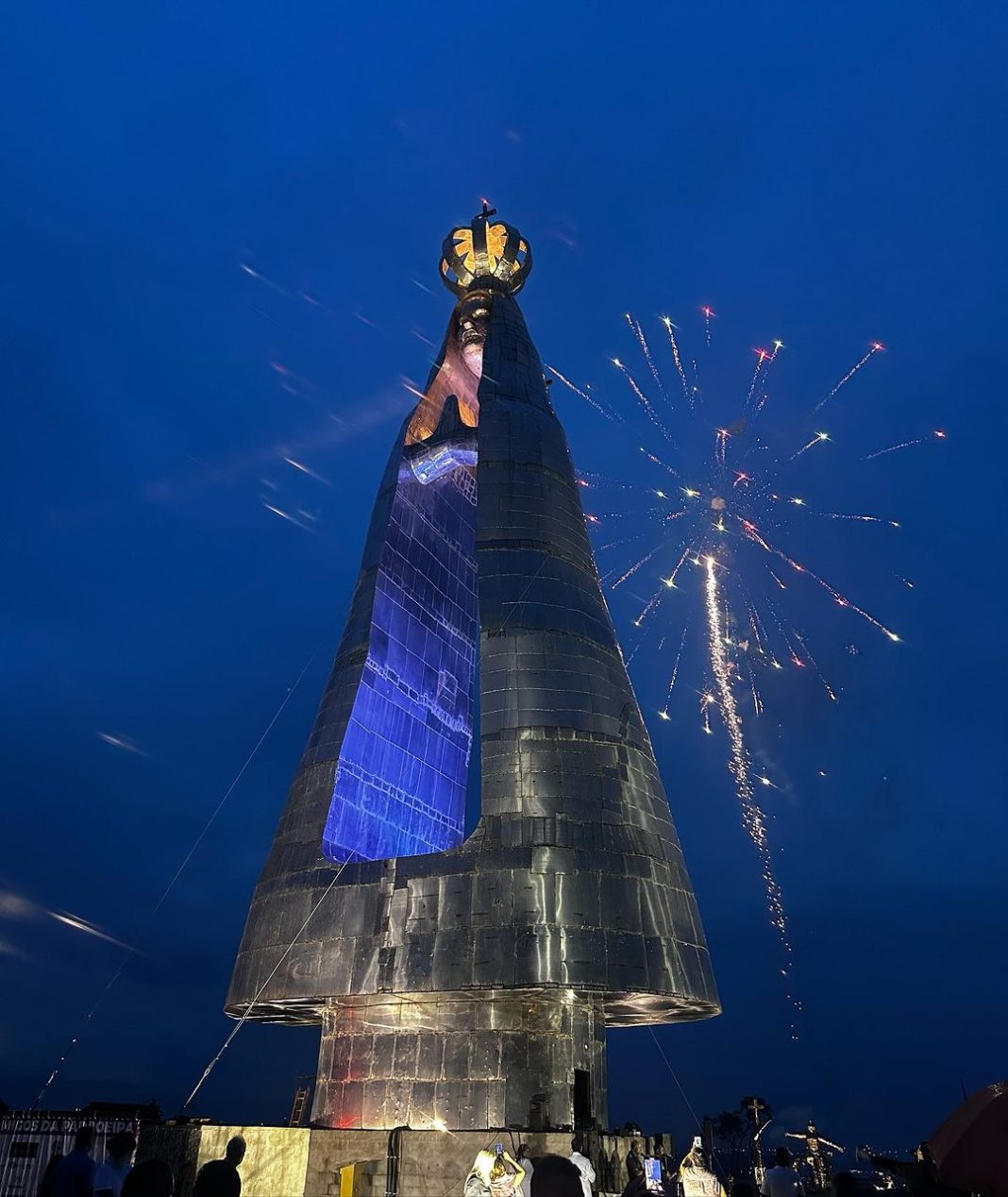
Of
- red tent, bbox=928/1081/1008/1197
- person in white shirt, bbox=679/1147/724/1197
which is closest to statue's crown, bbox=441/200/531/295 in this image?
person in white shirt, bbox=679/1147/724/1197

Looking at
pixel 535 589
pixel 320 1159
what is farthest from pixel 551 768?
pixel 320 1159

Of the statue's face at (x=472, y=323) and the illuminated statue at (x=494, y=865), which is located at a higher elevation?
the statue's face at (x=472, y=323)

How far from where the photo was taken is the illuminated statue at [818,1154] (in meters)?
21.8

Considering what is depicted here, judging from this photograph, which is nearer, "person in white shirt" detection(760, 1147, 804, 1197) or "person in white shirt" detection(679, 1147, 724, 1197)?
"person in white shirt" detection(760, 1147, 804, 1197)

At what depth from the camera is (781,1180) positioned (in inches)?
403

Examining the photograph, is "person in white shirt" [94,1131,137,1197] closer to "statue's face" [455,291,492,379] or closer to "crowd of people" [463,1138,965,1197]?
"crowd of people" [463,1138,965,1197]

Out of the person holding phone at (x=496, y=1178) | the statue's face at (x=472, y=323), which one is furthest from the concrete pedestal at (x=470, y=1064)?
the statue's face at (x=472, y=323)

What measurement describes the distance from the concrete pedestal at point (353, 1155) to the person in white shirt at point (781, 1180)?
5.98m

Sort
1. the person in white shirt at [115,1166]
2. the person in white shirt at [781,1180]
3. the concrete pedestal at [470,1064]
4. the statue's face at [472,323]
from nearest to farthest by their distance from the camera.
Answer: the person in white shirt at [115,1166]
the person in white shirt at [781,1180]
the concrete pedestal at [470,1064]
the statue's face at [472,323]

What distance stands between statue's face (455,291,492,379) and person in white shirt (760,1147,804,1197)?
82.5 ft

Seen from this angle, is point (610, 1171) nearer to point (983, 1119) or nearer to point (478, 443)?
point (983, 1119)

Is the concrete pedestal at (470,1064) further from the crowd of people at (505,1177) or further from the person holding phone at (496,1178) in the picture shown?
the person holding phone at (496,1178)

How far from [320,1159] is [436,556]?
17.2m

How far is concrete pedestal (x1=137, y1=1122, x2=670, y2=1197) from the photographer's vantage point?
14.9 metres
